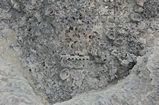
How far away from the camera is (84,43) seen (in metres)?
1.03

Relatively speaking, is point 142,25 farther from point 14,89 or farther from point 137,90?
point 14,89

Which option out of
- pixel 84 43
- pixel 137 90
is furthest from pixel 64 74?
pixel 137 90

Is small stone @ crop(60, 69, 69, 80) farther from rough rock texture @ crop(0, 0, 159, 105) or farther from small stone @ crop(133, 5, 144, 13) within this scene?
small stone @ crop(133, 5, 144, 13)

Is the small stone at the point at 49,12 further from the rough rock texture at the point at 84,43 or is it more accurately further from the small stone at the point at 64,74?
the small stone at the point at 64,74

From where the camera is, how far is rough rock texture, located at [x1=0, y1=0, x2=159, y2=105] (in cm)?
102

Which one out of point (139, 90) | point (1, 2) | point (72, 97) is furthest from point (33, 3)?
point (139, 90)

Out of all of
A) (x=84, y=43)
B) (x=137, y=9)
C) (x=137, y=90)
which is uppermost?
(x=137, y=9)

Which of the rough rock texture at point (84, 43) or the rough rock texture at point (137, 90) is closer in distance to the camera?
the rough rock texture at point (137, 90)

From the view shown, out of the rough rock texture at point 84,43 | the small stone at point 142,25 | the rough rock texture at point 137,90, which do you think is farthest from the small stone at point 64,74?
the small stone at point 142,25

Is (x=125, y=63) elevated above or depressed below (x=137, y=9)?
below

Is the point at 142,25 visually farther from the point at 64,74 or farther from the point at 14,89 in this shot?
the point at 14,89

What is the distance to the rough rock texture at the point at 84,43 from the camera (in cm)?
102

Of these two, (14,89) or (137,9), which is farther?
(137,9)

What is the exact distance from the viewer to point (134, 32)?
1.04m
